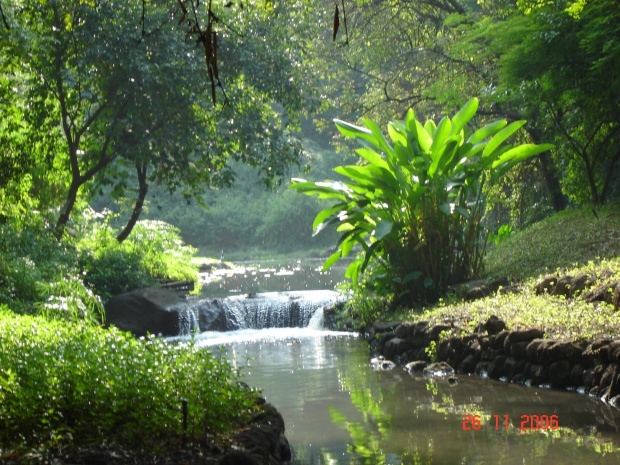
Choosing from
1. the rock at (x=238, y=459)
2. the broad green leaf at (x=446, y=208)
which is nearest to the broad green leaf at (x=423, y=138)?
the broad green leaf at (x=446, y=208)

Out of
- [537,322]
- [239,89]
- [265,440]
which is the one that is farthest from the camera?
[239,89]

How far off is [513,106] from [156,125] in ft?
24.5

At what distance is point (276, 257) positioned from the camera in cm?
3719

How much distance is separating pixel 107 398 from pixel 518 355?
15.2 feet

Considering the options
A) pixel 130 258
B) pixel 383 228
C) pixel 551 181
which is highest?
pixel 551 181

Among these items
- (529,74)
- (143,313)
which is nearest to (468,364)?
(529,74)

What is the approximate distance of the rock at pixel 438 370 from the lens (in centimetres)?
803

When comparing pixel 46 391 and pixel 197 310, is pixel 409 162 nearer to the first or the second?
pixel 197 310

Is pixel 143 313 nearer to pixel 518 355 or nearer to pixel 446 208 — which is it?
pixel 446 208

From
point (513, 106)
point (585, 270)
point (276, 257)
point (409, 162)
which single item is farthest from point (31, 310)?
point (276, 257)

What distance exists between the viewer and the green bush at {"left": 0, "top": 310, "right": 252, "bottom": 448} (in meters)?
3.96
